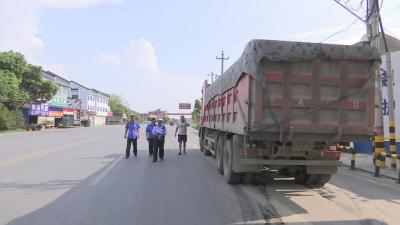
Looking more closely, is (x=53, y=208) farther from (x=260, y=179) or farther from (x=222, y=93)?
(x=222, y=93)

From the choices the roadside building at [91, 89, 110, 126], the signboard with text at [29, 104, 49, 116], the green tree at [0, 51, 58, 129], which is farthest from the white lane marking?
the roadside building at [91, 89, 110, 126]

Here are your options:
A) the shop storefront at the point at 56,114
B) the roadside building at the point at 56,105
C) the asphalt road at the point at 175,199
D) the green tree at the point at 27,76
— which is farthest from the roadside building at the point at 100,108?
the asphalt road at the point at 175,199

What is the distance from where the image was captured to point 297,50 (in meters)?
9.05

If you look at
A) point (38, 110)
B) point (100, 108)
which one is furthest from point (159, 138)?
point (100, 108)

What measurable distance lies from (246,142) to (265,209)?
2000 mm

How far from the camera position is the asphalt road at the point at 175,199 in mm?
7305

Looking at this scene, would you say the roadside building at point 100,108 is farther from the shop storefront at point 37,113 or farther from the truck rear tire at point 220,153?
the truck rear tire at point 220,153

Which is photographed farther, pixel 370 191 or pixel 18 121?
pixel 18 121

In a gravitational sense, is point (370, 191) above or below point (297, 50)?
below

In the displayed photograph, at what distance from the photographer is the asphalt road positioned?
730 centimetres

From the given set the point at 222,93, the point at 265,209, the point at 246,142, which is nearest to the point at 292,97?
the point at 246,142

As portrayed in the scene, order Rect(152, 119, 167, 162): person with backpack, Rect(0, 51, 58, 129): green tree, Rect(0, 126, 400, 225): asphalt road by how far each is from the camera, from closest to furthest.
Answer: Rect(0, 126, 400, 225): asphalt road < Rect(152, 119, 167, 162): person with backpack < Rect(0, 51, 58, 129): green tree

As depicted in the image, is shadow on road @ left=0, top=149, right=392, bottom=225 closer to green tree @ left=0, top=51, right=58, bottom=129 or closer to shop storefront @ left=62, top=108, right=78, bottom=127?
green tree @ left=0, top=51, right=58, bottom=129

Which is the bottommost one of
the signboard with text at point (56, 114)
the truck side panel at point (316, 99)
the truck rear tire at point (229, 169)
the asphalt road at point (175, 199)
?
the asphalt road at point (175, 199)
